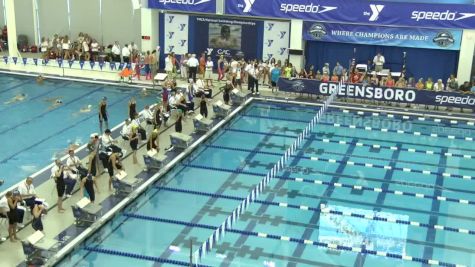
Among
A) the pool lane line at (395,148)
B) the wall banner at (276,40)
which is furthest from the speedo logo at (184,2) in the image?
the pool lane line at (395,148)

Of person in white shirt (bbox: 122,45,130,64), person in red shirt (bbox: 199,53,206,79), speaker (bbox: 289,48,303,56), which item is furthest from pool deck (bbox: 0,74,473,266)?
person in white shirt (bbox: 122,45,130,64)

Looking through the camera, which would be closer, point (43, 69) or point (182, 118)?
point (182, 118)

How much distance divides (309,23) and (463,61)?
17.3 feet

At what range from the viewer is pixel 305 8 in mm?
22562

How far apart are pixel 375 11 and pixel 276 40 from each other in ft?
12.7

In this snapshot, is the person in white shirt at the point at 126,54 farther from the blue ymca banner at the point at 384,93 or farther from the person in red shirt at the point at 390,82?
the person in red shirt at the point at 390,82

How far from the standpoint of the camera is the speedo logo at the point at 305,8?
73.4 ft

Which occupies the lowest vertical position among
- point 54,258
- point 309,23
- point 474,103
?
point 54,258

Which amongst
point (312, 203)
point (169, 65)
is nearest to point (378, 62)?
point (169, 65)

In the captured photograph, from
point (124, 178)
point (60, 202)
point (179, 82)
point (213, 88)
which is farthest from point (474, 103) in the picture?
point (60, 202)

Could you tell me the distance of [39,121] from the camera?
18281 millimetres

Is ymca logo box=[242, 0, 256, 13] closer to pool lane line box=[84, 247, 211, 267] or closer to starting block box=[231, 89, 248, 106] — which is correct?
starting block box=[231, 89, 248, 106]

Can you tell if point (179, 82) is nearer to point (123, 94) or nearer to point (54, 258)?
point (123, 94)

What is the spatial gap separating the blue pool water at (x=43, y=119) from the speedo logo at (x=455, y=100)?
29.4 feet
